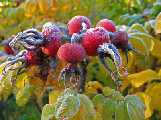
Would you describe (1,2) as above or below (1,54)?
above

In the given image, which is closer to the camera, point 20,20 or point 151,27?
point 151,27

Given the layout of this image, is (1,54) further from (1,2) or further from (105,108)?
(1,2)

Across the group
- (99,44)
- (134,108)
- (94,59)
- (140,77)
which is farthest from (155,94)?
(99,44)

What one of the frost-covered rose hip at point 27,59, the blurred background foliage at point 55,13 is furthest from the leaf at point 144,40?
the blurred background foliage at point 55,13

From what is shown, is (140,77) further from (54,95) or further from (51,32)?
(51,32)

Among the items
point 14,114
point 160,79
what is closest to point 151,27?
point 160,79

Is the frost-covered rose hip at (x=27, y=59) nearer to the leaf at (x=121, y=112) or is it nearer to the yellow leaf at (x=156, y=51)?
the leaf at (x=121, y=112)
